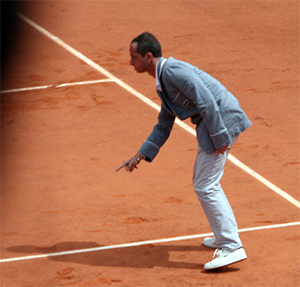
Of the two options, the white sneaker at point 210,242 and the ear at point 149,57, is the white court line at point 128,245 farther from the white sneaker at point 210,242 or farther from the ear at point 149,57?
the ear at point 149,57

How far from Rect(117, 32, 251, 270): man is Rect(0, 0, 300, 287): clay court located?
1.24 feet

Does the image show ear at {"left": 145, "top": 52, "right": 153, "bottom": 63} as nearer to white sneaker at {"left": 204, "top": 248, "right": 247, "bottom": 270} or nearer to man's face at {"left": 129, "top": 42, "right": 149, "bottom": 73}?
man's face at {"left": 129, "top": 42, "right": 149, "bottom": 73}

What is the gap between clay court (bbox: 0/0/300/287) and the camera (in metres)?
4.69

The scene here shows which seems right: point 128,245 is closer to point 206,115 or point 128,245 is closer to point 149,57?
point 206,115

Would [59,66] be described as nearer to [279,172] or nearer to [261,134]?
[261,134]

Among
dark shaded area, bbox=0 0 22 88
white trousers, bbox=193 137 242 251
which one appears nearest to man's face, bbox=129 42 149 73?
white trousers, bbox=193 137 242 251

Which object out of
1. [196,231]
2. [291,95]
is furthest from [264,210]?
[291,95]

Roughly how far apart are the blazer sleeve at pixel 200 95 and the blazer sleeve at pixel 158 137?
1.81 ft

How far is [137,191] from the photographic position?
6.14 m

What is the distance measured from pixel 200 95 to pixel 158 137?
2.46 feet

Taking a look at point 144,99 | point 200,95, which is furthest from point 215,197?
point 144,99

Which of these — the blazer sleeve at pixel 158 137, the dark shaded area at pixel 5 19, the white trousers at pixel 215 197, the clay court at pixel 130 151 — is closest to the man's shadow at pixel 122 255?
the clay court at pixel 130 151

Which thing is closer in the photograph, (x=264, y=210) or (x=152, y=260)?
(x=152, y=260)

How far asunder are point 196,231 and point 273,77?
16.5ft
